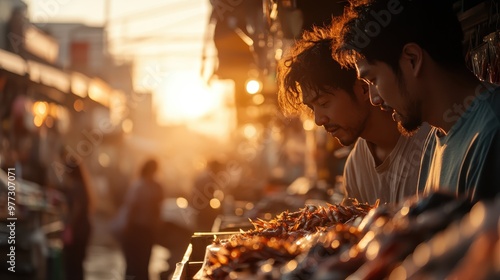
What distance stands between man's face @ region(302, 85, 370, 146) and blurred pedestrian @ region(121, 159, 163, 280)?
7030 mm

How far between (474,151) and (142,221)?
9.31 m

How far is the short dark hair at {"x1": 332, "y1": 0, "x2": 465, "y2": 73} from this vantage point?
3.08 metres

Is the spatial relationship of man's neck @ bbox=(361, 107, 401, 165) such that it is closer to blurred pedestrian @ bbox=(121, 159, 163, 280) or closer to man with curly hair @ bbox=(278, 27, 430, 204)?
man with curly hair @ bbox=(278, 27, 430, 204)

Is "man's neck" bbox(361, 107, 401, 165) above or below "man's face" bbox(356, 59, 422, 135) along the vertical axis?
below

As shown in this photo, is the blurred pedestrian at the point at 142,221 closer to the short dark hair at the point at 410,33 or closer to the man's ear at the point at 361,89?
the man's ear at the point at 361,89

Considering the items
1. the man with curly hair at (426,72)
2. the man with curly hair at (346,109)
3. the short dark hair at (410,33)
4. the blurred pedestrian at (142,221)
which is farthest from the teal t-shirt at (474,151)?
the blurred pedestrian at (142,221)

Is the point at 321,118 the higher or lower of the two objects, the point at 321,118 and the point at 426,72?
the lower

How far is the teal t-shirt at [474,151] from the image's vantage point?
2781 millimetres

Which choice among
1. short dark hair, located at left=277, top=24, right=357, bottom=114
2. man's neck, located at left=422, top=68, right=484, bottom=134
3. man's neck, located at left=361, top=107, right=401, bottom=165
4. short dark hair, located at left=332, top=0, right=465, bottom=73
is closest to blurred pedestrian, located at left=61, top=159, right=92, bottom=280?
short dark hair, located at left=277, top=24, right=357, bottom=114

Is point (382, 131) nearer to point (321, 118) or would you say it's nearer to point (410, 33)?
point (321, 118)

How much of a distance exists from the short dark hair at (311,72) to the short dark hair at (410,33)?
1.19 meters

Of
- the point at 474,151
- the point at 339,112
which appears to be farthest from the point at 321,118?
the point at 474,151

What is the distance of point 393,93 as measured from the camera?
3.10m

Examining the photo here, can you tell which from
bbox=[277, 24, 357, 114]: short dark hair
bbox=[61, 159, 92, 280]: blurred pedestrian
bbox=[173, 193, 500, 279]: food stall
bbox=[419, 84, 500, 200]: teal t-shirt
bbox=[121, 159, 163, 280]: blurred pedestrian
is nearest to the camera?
bbox=[173, 193, 500, 279]: food stall
